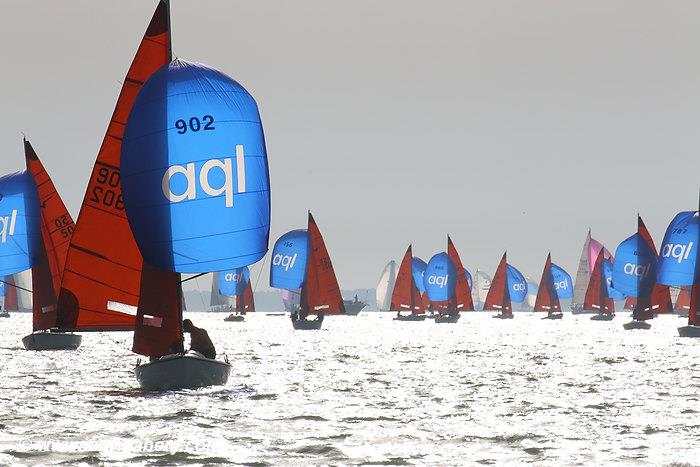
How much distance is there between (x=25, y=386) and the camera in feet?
111

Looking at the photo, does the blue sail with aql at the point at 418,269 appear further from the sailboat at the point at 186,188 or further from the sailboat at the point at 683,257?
the sailboat at the point at 186,188

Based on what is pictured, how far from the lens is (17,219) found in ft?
155

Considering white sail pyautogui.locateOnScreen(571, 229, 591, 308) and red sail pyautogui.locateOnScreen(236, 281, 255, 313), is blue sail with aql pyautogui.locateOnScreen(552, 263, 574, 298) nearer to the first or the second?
white sail pyautogui.locateOnScreen(571, 229, 591, 308)

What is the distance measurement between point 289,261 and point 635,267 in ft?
83.3

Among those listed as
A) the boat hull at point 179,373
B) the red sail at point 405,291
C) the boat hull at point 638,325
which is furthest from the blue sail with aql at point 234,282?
the boat hull at point 179,373

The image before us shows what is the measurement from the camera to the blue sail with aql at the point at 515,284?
161250 millimetres

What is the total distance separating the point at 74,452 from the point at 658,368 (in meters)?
28.2

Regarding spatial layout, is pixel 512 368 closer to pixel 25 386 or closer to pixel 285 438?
pixel 25 386

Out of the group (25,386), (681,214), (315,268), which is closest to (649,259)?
(681,214)

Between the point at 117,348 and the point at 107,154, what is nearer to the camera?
the point at 107,154

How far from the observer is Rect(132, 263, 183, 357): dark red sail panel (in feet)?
97.9

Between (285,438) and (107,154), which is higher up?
(107,154)

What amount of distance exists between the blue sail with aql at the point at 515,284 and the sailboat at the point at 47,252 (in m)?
115

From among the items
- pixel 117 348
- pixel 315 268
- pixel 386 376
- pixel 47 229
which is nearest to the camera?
pixel 386 376
